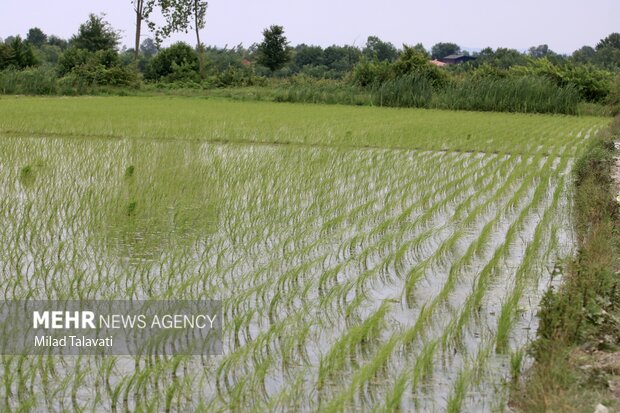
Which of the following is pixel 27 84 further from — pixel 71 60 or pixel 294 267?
pixel 294 267

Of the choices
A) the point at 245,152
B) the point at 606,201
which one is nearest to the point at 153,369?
the point at 606,201

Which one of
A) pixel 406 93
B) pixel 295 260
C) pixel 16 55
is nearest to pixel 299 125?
pixel 406 93

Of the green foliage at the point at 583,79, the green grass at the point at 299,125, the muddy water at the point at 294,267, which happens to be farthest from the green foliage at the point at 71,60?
the muddy water at the point at 294,267

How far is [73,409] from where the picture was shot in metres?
3.08

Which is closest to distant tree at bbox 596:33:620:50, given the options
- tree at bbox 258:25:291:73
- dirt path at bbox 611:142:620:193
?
tree at bbox 258:25:291:73

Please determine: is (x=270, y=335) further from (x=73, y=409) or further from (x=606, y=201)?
(x=606, y=201)

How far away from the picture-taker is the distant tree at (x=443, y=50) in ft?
262

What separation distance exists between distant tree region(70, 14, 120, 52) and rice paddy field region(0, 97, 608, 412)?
23088mm

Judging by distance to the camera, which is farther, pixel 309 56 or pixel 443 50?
pixel 443 50

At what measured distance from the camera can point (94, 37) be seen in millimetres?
34531

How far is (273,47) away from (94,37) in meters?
6.63

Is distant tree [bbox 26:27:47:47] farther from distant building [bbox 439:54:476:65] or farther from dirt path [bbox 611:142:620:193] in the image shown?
dirt path [bbox 611:142:620:193]

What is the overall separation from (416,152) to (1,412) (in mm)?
9070

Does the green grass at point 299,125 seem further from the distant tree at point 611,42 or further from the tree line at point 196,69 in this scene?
the distant tree at point 611,42
